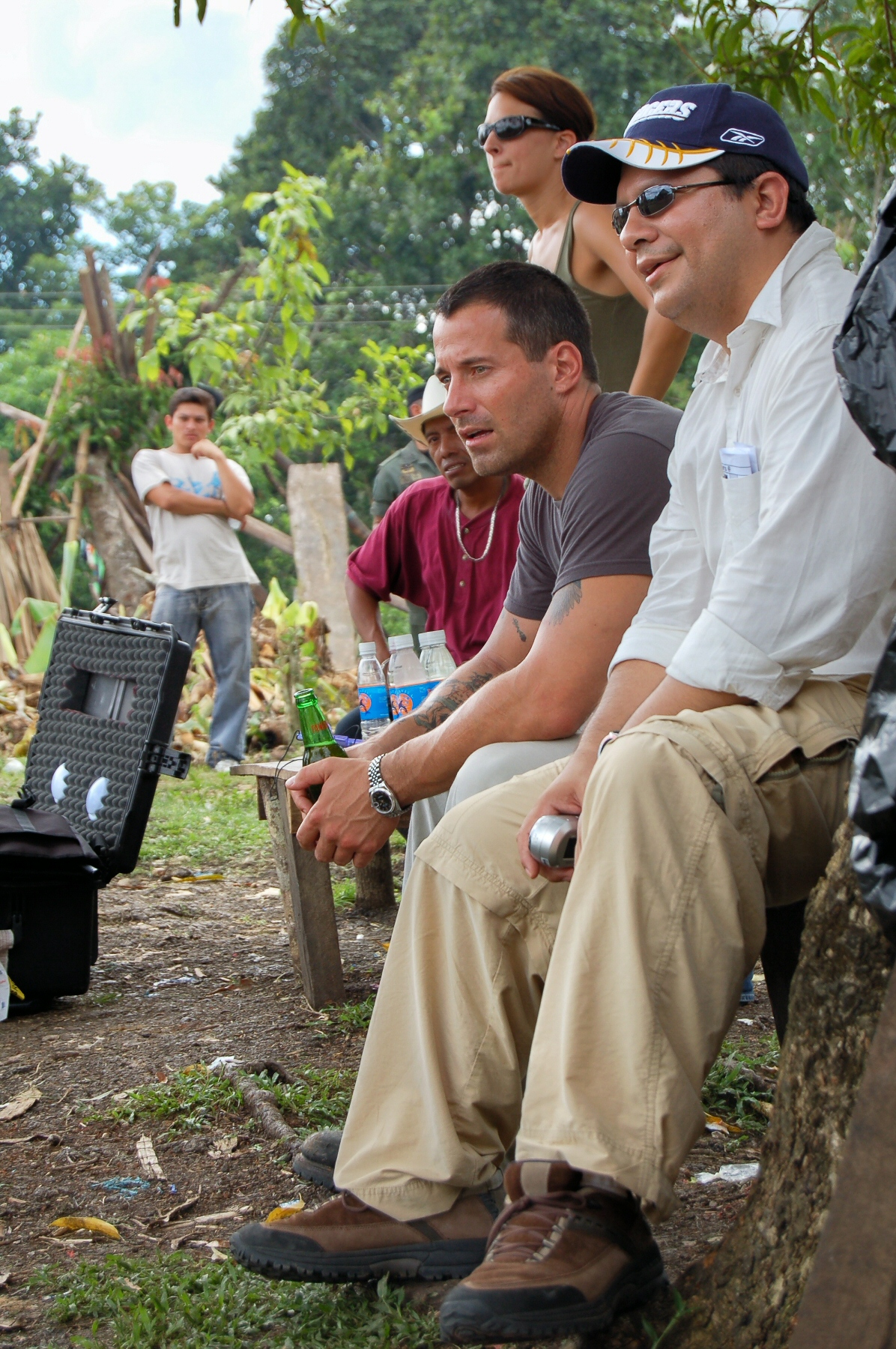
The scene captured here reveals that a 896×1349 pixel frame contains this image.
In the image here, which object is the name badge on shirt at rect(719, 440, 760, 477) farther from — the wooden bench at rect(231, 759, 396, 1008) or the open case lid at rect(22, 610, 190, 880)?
the open case lid at rect(22, 610, 190, 880)

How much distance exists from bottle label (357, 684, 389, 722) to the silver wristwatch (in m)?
1.38

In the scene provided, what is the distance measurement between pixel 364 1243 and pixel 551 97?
338 cm

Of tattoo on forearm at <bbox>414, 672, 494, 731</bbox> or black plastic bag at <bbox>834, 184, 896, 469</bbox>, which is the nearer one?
black plastic bag at <bbox>834, 184, 896, 469</bbox>

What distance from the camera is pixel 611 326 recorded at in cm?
388

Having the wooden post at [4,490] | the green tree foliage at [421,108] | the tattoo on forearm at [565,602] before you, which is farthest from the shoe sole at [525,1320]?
the green tree foliage at [421,108]

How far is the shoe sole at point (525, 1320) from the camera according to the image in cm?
159

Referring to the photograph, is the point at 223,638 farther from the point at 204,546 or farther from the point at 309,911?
the point at 309,911

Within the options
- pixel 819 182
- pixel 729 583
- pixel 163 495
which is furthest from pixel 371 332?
pixel 729 583

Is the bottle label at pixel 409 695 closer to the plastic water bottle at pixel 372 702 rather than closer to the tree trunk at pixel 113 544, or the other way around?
the plastic water bottle at pixel 372 702

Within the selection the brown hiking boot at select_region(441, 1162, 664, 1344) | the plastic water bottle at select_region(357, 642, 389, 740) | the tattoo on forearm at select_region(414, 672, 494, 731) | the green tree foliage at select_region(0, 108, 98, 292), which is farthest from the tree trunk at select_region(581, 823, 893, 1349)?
the green tree foliage at select_region(0, 108, 98, 292)

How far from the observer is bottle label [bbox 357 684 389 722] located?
13.3 ft

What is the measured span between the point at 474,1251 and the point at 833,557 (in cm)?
121

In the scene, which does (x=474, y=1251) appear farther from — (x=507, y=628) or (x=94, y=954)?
(x=94, y=954)

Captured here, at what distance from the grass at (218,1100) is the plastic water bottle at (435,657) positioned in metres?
1.27
